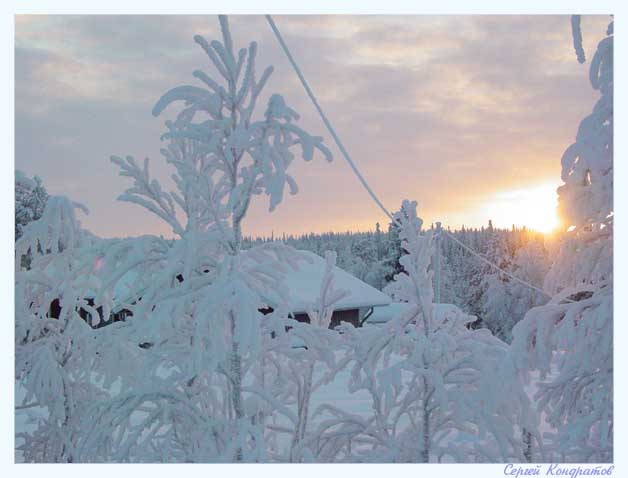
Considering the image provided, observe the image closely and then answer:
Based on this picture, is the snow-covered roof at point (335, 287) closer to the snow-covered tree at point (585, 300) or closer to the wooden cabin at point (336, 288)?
the wooden cabin at point (336, 288)

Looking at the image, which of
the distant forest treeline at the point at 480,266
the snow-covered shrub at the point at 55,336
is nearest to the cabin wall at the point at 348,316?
the distant forest treeline at the point at 480,266

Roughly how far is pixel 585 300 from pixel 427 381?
166 cm

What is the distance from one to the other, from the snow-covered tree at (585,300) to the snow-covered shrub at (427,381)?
490 mm

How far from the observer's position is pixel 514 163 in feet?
37.4

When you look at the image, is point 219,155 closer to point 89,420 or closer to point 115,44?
point 89,420

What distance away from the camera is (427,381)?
6129 mm

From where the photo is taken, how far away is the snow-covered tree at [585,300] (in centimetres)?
499

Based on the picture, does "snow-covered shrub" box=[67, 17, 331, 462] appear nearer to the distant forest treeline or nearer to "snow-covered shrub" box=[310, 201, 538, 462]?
"snow-covered shrub" box=[310, 201, 538, 462]

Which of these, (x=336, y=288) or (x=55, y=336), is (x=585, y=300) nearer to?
(x=55, y=336)

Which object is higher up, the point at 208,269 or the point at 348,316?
the point at 208,269


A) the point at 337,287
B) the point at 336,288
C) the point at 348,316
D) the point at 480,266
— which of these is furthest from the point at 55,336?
the point at 480,266
